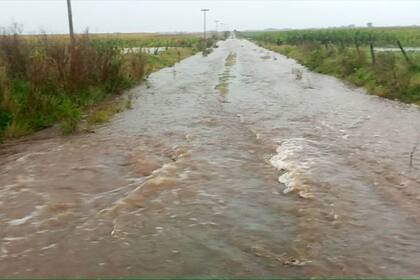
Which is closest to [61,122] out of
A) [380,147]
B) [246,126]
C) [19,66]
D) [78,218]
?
[19,66]

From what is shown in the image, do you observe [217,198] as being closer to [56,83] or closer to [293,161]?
[293,161]

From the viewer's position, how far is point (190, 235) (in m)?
6.97

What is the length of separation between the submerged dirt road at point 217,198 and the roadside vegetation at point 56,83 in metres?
0.94

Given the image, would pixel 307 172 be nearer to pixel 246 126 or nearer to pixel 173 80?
pixel 246 126

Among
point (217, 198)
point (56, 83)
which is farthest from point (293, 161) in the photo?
point (56, 83)

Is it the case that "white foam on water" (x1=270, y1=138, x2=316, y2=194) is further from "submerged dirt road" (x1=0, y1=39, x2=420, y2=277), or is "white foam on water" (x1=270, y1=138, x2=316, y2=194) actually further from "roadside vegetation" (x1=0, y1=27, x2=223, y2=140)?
"roadside vegetation" (x1=0, y1=27, x2=223, y2=140)

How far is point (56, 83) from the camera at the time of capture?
16.1 m

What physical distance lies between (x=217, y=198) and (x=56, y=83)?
370 inches

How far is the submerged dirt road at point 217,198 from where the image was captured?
6199mm

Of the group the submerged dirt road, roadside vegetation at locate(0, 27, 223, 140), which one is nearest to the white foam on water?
the submerged dirt road

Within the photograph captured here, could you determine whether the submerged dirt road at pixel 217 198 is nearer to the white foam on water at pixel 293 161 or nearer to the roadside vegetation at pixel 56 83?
the white foam on water at pixel 293 161

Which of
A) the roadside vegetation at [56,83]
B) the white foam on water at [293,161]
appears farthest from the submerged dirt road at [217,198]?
the roadside vegetation at [56,83]

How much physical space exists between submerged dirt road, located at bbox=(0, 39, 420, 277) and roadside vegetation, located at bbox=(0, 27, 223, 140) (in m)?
0.94

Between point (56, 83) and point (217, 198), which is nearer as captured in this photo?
point (217, 198)
